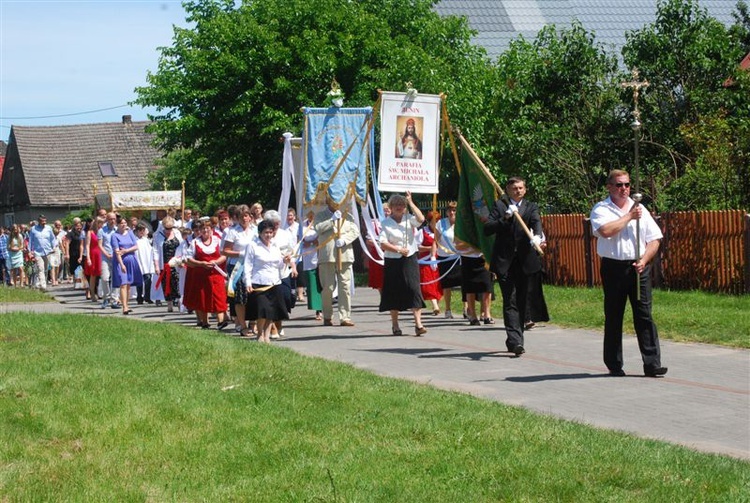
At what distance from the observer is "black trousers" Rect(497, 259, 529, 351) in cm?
1282

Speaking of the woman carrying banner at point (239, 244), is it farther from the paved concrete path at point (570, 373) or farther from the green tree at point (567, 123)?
the green tree at point (567, 123)

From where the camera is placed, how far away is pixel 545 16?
60844 mm

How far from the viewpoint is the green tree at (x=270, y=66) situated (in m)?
34.0

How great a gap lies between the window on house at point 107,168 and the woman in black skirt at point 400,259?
192ft

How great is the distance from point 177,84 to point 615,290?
85.7 feet

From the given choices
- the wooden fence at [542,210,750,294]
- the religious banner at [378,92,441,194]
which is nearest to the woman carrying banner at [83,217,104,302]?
the wooden fence at [542,210,750,294]

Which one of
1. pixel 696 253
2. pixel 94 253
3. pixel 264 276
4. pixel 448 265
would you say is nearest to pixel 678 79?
pixel 696 253

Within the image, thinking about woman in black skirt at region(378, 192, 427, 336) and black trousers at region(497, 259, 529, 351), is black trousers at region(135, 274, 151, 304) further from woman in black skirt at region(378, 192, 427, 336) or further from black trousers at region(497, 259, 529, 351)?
black trousers at region(497, 259, 529, 351)

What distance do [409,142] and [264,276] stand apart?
2890 millimetres

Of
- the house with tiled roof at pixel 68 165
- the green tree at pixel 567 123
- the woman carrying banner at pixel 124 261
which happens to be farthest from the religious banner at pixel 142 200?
the house with tiled roof at pixel 68 165

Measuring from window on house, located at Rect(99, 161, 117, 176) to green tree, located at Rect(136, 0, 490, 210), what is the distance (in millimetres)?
35674

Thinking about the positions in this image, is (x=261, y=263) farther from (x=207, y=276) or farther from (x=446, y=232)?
(x=446, y=232)

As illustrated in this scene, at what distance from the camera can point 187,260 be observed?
18.1 metres

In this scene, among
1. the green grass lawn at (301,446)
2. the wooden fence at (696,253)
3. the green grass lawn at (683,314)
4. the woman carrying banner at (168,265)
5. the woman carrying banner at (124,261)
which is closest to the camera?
the green grass lawn at (301,446)
